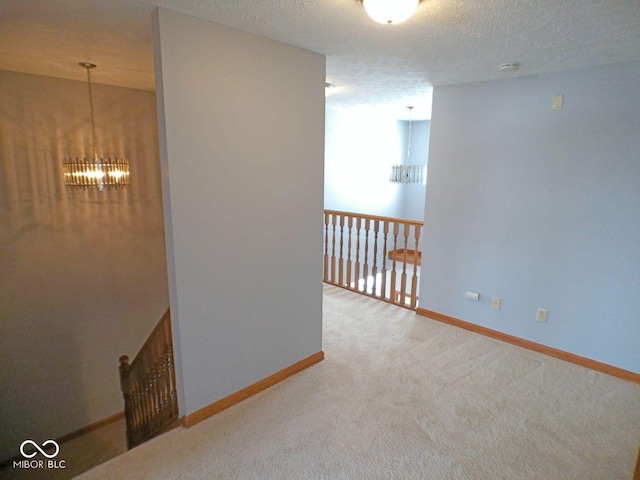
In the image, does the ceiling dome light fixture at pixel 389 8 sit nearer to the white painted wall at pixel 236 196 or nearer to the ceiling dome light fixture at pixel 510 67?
the white painted wall at pixel 236 196

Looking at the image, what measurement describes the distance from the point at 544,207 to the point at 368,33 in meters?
2.01

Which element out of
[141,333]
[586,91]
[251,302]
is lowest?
[141,333]

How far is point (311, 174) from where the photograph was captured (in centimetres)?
258

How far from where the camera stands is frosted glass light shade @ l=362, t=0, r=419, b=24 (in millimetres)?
1546

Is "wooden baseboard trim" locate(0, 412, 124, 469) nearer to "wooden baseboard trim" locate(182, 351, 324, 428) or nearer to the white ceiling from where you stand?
"wooden baseboard trim" locate(182, 351, 324, 428)

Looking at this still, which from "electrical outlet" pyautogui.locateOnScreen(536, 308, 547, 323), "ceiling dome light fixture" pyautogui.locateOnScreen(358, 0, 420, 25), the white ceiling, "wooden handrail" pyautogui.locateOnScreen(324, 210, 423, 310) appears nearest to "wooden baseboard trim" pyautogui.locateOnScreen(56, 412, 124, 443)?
"wooden handrail" pyautogui.locateOnScreen(324, 210, 423, 310)

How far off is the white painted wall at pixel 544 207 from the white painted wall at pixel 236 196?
1.53 m

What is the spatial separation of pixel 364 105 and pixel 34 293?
407 centimetres

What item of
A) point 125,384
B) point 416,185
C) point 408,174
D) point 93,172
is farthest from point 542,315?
point 416,185

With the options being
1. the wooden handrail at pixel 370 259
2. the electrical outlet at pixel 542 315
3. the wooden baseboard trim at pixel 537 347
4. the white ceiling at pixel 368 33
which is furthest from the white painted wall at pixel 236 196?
the electrical outlet at pixel 542 315

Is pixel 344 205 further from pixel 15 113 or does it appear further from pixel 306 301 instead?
pixel 15 113

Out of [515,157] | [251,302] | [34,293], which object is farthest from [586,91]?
[34,293]

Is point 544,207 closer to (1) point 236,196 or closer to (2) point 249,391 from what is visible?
(1) point 236,196

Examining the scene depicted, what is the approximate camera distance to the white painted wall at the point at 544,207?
8.52ft
